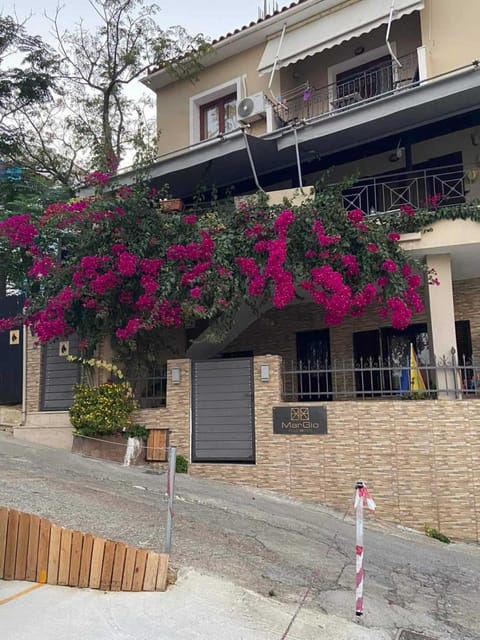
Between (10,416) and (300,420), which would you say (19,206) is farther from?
(300,420)

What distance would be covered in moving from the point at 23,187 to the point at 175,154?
13.9 feet

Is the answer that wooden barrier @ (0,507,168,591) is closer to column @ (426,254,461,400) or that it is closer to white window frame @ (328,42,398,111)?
column @ (426,254,461,400)

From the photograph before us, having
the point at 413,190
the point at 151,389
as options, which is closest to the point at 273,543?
the point at 151,389

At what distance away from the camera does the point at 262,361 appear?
33.6 feet

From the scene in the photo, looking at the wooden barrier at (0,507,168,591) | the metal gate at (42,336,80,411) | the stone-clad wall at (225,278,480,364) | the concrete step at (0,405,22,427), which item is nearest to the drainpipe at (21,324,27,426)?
the metal gate at (42,336,80,411)

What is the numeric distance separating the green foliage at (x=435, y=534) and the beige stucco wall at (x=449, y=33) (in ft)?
30.8

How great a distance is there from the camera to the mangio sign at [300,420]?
962cm

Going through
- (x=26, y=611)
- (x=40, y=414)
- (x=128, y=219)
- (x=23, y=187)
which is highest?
(x=23, y=187)

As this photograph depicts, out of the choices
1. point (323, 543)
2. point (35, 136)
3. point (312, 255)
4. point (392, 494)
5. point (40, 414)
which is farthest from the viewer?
point (35, 136)

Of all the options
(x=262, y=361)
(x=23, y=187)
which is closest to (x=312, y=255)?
(x=262, y=361)

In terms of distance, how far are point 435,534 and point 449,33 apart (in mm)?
10409

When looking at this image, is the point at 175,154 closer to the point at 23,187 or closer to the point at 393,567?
the point at 23,187

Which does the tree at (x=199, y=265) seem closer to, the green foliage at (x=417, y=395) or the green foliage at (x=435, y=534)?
the green foliage at (x=417, y=395)

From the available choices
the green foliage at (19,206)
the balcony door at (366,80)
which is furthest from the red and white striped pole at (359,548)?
the balcony door at (366,80)
